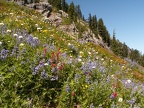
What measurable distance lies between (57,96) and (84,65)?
4.67 ft

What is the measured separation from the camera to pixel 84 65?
7.31 meters

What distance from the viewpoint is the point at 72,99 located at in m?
6.03

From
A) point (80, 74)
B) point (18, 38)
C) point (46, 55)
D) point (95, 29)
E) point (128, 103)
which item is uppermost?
point (95, 29)

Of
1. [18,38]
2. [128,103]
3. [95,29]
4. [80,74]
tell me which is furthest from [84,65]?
[95,29]

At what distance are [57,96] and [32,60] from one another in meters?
1.12

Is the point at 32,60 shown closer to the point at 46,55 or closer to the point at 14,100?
the point at 46,55

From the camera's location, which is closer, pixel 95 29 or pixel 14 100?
pixel 14 100

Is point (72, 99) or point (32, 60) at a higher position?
point (32, 60)

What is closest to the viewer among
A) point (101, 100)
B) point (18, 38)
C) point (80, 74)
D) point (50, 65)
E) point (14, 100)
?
point (14, 100)

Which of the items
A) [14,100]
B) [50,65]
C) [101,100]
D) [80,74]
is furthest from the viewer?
[80,74]

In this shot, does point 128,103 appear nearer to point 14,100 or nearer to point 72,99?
point 72,99

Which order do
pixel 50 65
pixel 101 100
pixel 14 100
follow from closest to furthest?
pixel 14 100 < pixel 101 100 < pixel 50 65

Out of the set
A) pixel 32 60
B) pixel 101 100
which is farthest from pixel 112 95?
pixel 32 60

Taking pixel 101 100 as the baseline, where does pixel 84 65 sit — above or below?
above
